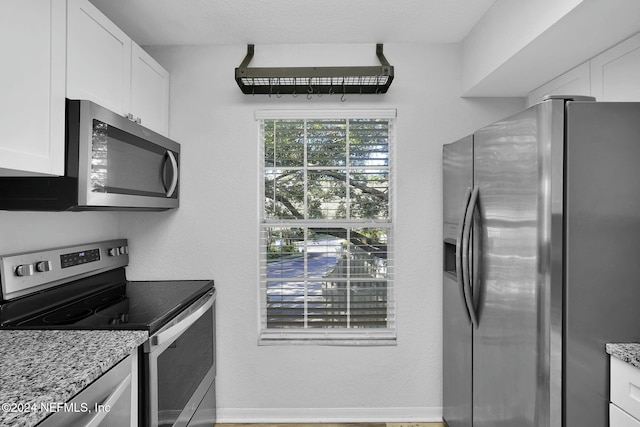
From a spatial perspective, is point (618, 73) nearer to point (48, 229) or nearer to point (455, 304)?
point (455, 304)

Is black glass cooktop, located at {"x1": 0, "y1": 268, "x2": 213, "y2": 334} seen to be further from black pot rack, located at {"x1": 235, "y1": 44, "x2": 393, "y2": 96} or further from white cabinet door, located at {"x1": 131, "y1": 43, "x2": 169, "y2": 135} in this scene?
black pot rack, located at {"x1": 235, "y1": 44, "x2": 393, "y2": 96}

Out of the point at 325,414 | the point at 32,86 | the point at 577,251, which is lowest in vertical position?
the point at 325,414

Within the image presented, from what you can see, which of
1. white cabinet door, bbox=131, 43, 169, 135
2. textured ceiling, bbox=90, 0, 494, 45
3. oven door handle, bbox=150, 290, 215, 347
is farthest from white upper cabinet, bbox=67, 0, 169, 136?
oven door handle, bbox=150, 290, 215, 347

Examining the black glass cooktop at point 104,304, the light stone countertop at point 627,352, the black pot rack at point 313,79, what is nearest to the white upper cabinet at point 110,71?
the black pot rack at point 313,79

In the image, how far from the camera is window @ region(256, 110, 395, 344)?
258 centimetres

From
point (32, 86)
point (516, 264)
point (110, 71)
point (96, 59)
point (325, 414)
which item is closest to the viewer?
point (32, 86)

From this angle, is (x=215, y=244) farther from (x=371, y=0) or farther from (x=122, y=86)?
(x=371, y=0)

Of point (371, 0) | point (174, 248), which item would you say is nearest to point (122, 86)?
point (174, 248)

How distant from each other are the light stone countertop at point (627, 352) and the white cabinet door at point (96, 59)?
216cm

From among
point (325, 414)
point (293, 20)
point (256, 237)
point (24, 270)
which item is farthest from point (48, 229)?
point (325, 414)

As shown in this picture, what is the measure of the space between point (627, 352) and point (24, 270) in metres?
2.30

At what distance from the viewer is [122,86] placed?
189 centimetres

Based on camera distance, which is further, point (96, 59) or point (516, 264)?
point (96, 59)

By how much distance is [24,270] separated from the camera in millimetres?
1637
